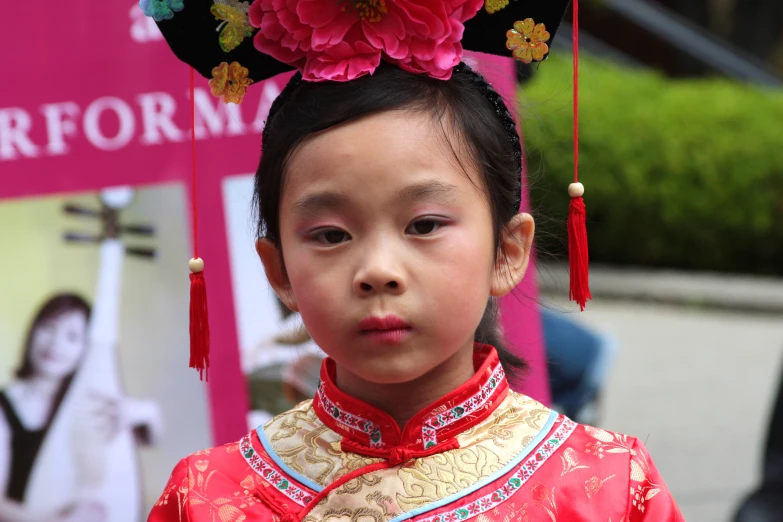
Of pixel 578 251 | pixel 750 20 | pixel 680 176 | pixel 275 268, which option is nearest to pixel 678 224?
pixel 680 176

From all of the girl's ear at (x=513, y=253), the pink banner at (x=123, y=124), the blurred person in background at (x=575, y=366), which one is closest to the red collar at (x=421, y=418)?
the girl's ear at (x=513, y=253)

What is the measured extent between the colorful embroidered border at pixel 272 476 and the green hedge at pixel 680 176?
233 inches

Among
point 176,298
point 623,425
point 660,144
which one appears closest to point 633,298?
point 660,144

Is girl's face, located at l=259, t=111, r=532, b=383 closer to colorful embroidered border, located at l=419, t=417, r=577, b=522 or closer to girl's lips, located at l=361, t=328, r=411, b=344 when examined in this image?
girl's lips, located at l=361, t=328, r=411, b=344

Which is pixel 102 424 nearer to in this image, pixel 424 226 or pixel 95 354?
pixel 95 354

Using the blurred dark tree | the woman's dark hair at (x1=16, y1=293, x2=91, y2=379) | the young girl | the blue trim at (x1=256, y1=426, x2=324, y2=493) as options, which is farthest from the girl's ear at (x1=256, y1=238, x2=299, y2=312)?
the blurred dark tree

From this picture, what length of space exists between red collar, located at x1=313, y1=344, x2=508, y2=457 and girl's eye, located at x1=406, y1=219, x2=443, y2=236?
0.85 feet

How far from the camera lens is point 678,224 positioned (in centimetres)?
784

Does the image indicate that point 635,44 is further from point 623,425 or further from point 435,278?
point 435,278

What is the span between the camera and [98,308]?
2588 millimetres

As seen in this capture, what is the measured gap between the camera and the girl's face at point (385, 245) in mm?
1459

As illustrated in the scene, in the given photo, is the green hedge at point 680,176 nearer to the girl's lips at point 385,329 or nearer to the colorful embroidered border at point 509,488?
the colorful embroidered border at point 509,488

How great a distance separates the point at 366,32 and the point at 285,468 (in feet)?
2.15

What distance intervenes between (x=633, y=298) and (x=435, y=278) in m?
6.15
